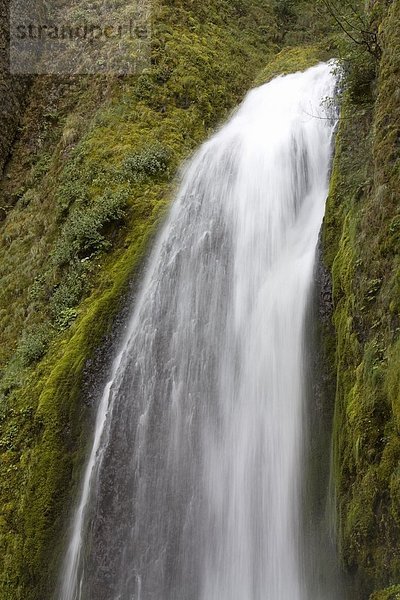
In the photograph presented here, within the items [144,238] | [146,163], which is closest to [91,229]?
[144,238]

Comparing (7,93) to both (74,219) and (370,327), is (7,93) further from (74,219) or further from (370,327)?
(370,327)

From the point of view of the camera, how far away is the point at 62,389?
7.93 meters

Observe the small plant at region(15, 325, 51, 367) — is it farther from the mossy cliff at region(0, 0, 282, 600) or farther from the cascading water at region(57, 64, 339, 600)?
the cascading water at region(57, 64, 339, 600)

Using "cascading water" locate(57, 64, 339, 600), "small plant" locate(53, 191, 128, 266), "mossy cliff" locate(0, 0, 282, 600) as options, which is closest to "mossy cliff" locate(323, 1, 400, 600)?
"cascading water" locate(57, 64, 339, 600)

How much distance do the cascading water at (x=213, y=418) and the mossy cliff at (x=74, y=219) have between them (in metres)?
0.62

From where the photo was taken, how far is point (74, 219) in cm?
1022

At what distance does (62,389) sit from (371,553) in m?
4.90

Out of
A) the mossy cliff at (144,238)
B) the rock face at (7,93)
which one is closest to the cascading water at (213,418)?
the mossy cliff at (144,238)

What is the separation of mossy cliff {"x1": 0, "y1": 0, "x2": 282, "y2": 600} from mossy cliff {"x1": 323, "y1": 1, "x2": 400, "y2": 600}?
12.3 ft

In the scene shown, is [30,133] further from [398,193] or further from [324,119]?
[398,193]

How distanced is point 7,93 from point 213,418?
12040mm

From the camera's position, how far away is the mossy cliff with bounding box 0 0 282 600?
745 cm

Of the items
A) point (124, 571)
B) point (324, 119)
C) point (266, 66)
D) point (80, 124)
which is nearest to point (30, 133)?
point (80, 124)

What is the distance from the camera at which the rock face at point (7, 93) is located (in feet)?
47.9
